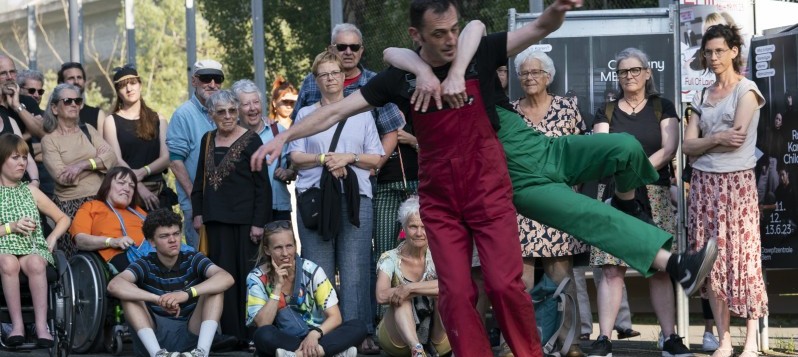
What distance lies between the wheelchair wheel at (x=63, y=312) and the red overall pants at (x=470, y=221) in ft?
9.78

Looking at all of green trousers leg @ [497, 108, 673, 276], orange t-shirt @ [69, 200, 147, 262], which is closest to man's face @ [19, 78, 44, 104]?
orange t-shirt @ [69, 200, 147, 262]

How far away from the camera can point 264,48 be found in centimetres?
1397

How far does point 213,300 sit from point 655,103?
2.96 metres

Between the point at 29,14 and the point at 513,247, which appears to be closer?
the point at 513,247

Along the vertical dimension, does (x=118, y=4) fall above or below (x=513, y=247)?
above

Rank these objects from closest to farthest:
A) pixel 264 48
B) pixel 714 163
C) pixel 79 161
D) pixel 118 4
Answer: pixel 714 163
pixel 79 161
pixel 264 48
pixel 118 4

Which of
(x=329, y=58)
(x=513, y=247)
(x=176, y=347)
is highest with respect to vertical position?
(x=329, y=58)

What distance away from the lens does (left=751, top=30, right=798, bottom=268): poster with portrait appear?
845cm

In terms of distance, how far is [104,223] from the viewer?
8.90 m

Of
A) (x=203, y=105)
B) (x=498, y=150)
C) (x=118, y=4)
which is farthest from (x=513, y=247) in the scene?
(x=118, y=4)

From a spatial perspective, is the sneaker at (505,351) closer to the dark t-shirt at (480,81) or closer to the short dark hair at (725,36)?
the dark t-shirt at (480,81)

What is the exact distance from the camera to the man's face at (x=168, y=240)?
8.25 metres

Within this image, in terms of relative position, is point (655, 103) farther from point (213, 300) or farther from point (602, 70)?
point (213, 300)

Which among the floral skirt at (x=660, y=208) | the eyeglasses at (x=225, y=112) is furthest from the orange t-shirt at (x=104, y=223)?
the floral skirt at (x=660, y=208)
